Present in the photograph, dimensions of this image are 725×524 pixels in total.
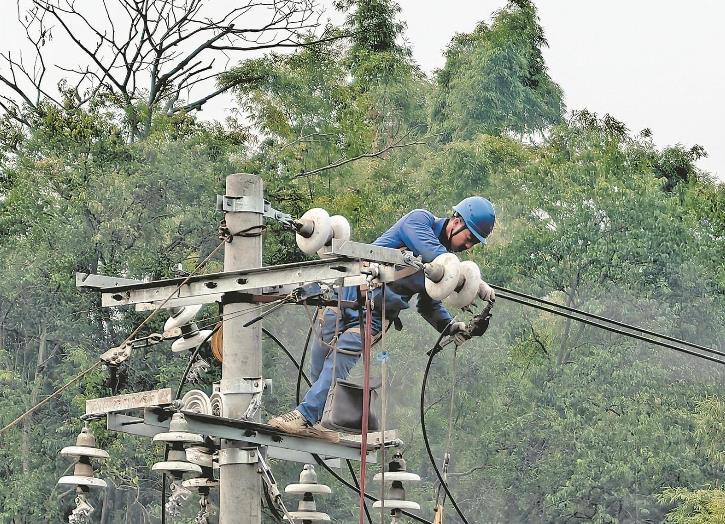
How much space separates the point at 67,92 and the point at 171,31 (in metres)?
3.85

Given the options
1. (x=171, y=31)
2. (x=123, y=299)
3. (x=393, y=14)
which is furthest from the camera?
(x=393, y=14)

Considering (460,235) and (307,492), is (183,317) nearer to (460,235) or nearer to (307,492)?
(307,492)

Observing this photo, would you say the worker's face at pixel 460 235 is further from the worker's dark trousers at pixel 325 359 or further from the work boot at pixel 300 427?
the work boot at pixel 300 427

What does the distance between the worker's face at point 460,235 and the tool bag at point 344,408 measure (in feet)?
3.68

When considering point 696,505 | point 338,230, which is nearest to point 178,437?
point 338,230

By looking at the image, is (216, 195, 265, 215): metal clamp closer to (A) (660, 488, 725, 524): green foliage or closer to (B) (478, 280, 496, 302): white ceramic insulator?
(B) (478, 280, 496, 302): white ceramic insulator

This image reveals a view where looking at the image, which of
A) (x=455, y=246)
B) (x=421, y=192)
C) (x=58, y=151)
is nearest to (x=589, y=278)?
(x=421, y=192)

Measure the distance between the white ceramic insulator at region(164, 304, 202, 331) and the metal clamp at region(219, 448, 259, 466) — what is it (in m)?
1.21

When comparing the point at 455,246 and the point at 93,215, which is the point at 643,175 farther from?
the point at 455,246

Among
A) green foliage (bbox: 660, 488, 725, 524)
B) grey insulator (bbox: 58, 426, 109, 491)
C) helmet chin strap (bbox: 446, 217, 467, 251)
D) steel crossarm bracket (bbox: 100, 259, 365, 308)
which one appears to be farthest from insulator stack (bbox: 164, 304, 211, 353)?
green foliage (bbox: 660, 488, 725, 524)

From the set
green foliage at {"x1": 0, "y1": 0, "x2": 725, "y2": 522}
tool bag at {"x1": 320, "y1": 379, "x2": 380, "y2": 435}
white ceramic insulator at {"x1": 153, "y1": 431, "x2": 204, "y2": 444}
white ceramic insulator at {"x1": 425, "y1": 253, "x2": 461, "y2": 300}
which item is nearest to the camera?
white ceramic insulator at {"x1": 153, "y1": 431, "x2": 204, "y2": 444}

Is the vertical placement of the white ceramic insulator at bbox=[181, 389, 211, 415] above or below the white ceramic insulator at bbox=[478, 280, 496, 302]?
below

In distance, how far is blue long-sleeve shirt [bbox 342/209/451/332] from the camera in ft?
36.6

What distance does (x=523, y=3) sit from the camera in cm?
4559
